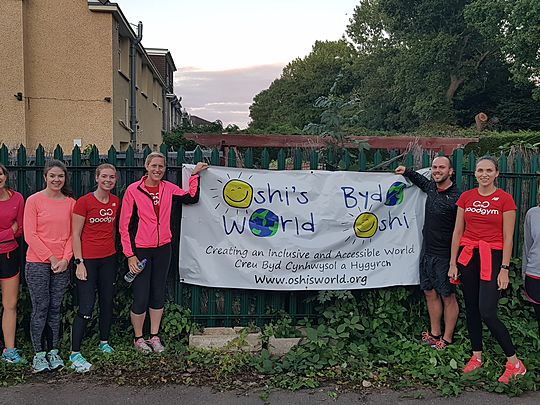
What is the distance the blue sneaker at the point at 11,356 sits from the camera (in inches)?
190

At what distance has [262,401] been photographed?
14.1ft

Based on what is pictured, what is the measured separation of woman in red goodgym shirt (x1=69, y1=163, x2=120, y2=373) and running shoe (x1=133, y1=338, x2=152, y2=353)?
1.43ft

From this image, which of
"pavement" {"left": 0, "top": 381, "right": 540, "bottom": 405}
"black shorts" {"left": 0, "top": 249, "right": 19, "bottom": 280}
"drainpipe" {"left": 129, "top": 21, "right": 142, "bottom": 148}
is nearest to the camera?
"pavement" {"left": 0, "top": 381, "right": 540, "bottom": 405}

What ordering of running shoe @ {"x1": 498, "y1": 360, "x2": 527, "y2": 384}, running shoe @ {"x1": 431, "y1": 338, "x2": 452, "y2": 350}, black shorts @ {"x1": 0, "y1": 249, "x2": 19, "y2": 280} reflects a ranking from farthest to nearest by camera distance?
1. running shoe @ {"x1": 431, "y1": 338, "x2": 452, "y2": 350}
2. black shorts @ {"x1": 0, "y1": 249, "x2": 19, "y2": 280}
3. running shoe @ {"x1": 498, "y1": 360, "x2": 527, "y2": 384}

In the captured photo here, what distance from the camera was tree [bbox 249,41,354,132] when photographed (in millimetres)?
65250

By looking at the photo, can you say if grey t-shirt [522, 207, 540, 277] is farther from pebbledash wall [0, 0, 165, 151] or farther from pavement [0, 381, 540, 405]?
pebbledash wall [0, 0, 165, 151]

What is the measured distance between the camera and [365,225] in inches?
213

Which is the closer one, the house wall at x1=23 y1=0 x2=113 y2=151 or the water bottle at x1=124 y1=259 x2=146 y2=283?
the water bottle at x1=124 y1=259 x2=146 y2=283

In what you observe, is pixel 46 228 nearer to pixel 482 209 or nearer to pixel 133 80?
pixel 482 209

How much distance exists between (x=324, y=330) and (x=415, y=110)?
116 feet

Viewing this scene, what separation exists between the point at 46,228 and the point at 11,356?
1185 mm

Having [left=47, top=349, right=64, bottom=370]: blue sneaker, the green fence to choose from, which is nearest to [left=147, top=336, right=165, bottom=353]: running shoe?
the green fence

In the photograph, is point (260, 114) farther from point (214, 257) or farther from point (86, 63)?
point (214, 257)

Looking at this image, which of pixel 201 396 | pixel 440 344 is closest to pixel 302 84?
pixel 440 344
